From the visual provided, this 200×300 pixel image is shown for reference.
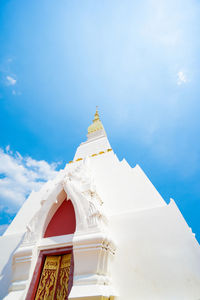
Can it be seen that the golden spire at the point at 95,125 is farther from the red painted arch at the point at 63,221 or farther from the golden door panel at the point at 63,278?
the golden door panel at the point at 63,278

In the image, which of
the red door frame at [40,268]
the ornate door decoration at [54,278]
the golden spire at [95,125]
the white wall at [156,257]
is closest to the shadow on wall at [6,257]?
the red door frame at [40,268]

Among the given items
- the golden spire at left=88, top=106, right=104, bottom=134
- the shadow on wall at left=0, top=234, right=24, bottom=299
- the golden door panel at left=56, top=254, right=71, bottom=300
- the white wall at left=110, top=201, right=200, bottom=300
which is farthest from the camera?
the golden spire at left=88, top=106, right=104, bottom=134


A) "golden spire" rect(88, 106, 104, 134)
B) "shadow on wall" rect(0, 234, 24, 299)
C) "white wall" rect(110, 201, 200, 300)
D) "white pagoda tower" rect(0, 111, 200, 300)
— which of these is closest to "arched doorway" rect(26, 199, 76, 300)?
"white pagoda tower" rect(0, 111, 200, 300)

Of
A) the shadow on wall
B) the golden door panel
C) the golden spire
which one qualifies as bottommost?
the golden door panel

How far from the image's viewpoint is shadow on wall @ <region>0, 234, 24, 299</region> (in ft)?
13.5

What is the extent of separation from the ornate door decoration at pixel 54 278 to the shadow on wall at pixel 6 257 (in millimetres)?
1201

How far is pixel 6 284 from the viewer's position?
162 inches

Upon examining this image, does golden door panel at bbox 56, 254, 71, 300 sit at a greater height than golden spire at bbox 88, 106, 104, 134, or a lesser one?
lesser

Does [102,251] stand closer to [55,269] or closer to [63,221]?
[55,269]

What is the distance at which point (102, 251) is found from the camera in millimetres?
3314

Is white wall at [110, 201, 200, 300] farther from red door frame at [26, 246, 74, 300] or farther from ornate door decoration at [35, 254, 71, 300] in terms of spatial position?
ornate door decoration at [35, 254, 71, 300]

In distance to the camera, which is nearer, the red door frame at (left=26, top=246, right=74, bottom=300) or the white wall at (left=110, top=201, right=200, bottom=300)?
the white wall at (left=110, top=201, right=200, bottom=300)

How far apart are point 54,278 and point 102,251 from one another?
4.32 feet

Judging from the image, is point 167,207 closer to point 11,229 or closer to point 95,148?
point 11,229
